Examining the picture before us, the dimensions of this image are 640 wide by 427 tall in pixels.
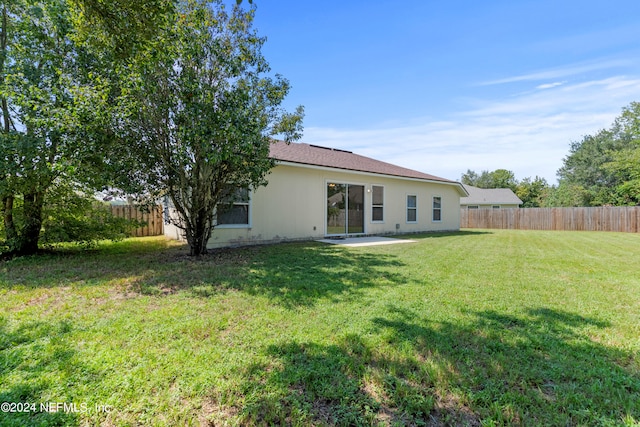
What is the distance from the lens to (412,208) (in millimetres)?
14578

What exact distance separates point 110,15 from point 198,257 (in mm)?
4724

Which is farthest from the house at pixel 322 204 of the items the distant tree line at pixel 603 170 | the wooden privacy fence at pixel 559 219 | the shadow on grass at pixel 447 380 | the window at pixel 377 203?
the distant tree line at pixel 603 170

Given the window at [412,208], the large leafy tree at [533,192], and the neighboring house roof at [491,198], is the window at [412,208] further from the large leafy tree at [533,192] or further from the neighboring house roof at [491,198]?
the large leafy tree at [533,192]

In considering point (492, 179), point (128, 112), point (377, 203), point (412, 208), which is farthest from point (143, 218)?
point (492, 179)

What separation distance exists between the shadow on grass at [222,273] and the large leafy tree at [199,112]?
1.36 metres

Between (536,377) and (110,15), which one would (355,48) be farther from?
(536,377)

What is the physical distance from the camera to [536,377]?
2232 millimetres

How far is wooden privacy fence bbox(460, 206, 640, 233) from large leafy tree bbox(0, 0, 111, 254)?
24.0 meters

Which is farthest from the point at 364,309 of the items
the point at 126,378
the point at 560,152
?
the point at 560,152

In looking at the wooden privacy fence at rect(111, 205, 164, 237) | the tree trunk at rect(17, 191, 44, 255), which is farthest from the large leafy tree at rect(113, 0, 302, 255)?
the wooden privacy fence at rect(111, 205, 164, 237)

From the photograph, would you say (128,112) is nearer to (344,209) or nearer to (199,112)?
(199,112)

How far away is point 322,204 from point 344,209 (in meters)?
1.11

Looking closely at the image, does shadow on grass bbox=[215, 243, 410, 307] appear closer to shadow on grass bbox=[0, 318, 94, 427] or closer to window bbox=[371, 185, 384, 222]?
shadow on grass bbox=[0, 318, 94, 427]

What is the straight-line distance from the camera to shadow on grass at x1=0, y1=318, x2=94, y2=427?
182cm
